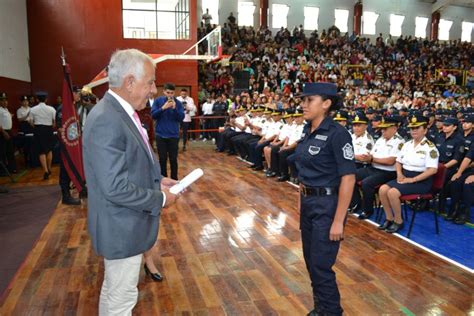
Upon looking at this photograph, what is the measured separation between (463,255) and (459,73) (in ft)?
61.4

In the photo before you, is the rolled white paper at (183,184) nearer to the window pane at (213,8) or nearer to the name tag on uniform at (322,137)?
the name tag on uniform at (322,137)

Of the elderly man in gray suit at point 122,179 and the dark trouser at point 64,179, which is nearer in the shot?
the elderly man in gray suit at point 122,179

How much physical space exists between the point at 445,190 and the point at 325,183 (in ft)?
10.6

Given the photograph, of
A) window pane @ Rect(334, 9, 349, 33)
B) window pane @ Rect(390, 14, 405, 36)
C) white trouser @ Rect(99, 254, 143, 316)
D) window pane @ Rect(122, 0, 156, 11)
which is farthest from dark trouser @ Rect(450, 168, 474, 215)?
window pane @ Rect(390, 14, 405, 36)

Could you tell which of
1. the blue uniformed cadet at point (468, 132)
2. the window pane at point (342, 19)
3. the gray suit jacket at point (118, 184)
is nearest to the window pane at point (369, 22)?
the window pane at point (342, 19)

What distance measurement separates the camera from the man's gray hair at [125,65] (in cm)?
155

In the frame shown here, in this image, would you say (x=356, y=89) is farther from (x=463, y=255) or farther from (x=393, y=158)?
(x=463, y=255)

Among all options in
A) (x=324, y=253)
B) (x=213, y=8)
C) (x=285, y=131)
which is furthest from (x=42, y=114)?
(x=213, y=8)

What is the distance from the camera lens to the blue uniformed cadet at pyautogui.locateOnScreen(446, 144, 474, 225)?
441 cm

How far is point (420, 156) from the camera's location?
4.11 metres

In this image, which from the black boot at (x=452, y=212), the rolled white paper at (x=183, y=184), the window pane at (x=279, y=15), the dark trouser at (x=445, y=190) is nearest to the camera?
the rolled white paper at (x=183, y=184)

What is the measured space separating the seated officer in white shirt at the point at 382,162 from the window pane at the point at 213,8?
15657mm

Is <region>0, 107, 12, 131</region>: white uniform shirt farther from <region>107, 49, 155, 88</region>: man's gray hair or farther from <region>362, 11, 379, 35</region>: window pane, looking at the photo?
<region>362, 11, 379, 35</region>: window pane

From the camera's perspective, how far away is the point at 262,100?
1023 centimetres
